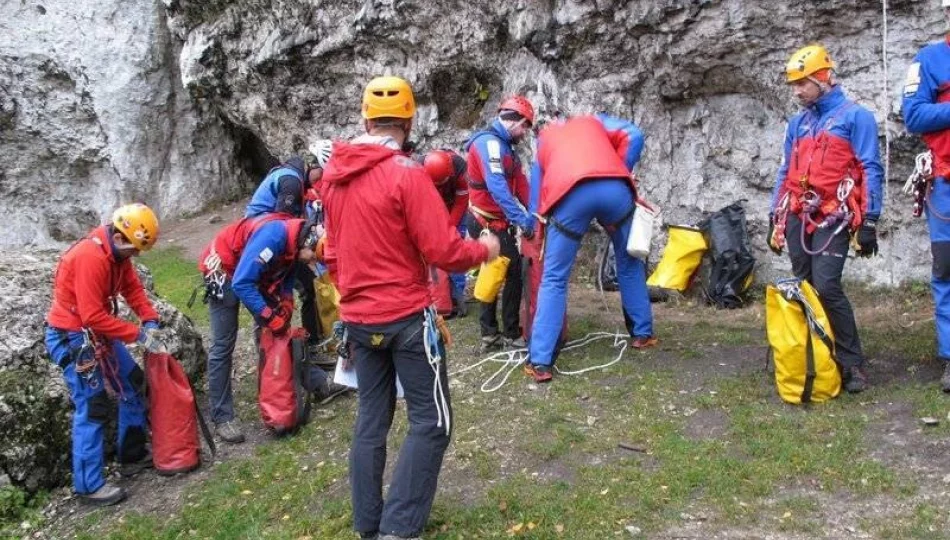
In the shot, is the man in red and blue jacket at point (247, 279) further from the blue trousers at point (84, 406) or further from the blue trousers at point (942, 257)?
the blue trousers at point (942, 257)

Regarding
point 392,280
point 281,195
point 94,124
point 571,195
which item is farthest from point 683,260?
point 94,124

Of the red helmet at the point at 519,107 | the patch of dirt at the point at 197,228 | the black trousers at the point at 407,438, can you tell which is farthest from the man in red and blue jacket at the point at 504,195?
the patch of dirt at the point at 197,228

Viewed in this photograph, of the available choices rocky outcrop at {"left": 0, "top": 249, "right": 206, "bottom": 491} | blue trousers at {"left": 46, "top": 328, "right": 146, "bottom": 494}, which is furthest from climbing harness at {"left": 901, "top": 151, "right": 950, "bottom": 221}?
rocky outcrop at {"left": 0, "top": 249, "right": 206, "bottom": 491}

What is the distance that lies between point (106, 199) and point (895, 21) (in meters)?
15.2

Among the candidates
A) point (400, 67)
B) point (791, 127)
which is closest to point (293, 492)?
point (791, 127)

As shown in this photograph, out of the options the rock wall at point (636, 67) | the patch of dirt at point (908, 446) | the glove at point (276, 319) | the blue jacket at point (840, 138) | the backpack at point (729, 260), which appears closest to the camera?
the patch of dirt at point (908, 446)

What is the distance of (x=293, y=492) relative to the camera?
5.10 meters

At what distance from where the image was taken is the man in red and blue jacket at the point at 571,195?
6215 mm

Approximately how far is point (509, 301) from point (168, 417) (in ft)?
10.2

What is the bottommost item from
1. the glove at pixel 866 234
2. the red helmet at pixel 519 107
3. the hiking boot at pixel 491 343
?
the hiking boot at pixel 491 343

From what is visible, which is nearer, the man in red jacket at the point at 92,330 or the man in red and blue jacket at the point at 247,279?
the man in red jacket at the point at 92,330

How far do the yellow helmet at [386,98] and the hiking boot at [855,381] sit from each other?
3.61 meters

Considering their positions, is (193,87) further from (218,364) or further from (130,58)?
(218,364)

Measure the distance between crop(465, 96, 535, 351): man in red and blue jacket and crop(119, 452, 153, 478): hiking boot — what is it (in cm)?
299
